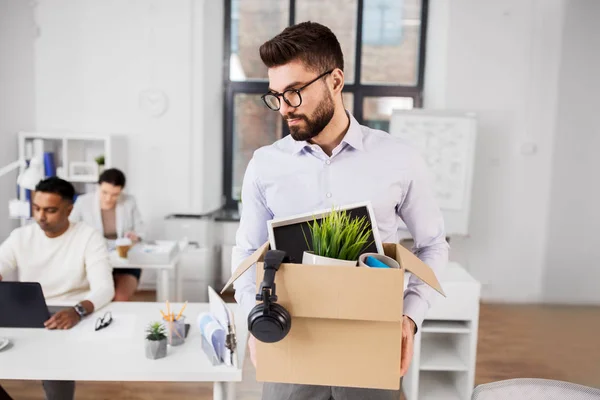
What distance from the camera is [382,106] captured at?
552 cm

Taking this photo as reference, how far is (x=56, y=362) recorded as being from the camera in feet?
6.01

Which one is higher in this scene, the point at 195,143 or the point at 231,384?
the point at 195,143

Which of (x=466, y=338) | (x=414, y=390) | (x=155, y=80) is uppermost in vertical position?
(x=155, y=80)

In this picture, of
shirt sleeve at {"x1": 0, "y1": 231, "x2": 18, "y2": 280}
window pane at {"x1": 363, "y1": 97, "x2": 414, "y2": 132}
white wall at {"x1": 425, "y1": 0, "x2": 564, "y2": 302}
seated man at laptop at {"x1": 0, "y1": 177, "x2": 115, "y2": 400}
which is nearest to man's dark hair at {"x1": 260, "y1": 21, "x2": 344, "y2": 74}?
seated man at laptop at {"x1": 0, "y1": 177, "x2": 115, "y2": 400}

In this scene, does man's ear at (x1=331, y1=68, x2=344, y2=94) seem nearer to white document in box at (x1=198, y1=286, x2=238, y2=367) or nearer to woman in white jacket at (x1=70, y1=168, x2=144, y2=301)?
white document in box at (x1=198, y1=286, x2=238, y2=367)

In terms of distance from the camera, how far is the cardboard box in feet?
3.23

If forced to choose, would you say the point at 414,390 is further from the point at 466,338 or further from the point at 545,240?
the point at 545,240

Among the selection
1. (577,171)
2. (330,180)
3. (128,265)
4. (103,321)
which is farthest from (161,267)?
(577,171)

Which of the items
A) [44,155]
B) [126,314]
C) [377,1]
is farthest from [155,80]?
[126,314]

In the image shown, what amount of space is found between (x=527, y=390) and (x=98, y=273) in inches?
79.9

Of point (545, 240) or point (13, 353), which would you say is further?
point (545, 240)

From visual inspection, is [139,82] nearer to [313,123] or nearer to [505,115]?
[505,115]

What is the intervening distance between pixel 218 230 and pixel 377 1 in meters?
2.86

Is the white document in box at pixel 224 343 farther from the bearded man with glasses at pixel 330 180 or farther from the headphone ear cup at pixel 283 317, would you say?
the headphone ear cup at pixel 283 317
